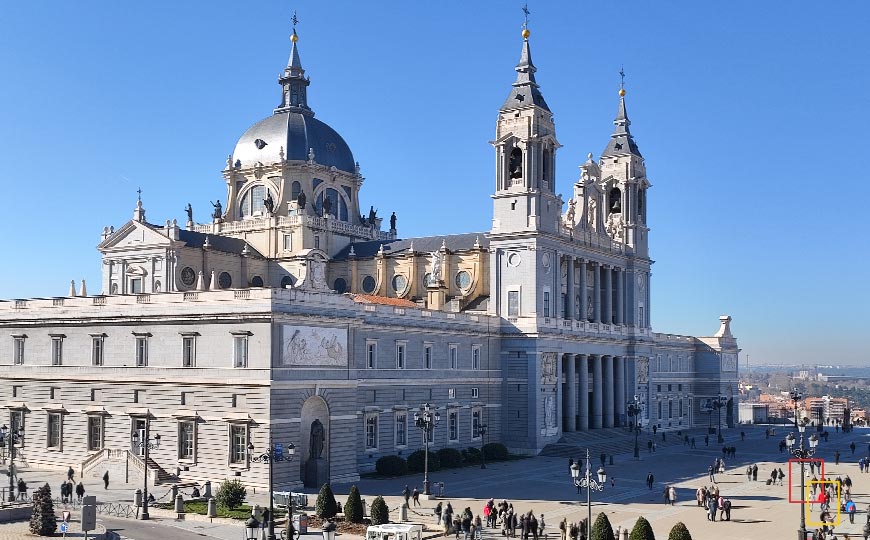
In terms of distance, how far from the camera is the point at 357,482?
206 feet

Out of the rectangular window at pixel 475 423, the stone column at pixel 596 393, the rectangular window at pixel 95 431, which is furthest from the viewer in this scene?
the stone column at pixel 596 393

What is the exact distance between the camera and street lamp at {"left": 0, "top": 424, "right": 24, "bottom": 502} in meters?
52.4

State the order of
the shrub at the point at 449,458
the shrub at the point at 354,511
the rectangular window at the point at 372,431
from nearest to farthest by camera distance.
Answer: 1. the shrub at the point at 354,511
2. the rectangular window at the point at 372,431
3. the shrub at the point at 449,458

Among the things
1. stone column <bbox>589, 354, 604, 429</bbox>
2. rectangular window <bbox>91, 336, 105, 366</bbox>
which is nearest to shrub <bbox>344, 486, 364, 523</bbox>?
rectangular window <bbox>91, 336, 105, 366</bbox>

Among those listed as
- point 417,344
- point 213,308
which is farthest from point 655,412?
point 213,308

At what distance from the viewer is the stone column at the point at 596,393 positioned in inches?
3720

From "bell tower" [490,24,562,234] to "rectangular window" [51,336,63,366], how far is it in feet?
117

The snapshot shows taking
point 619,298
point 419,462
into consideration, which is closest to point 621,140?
point 619,298

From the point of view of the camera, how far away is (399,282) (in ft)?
312

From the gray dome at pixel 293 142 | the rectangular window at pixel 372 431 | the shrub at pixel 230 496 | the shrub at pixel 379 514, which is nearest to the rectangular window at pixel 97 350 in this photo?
the rectangular window at pixel 372 431

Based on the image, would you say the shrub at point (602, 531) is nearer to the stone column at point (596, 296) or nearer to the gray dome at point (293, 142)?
the stone column at point (596, 296)

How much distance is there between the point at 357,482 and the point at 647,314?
51.6 m

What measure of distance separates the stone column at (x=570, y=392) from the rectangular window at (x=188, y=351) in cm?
3862

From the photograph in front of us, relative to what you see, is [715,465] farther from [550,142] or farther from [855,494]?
[550,142]
